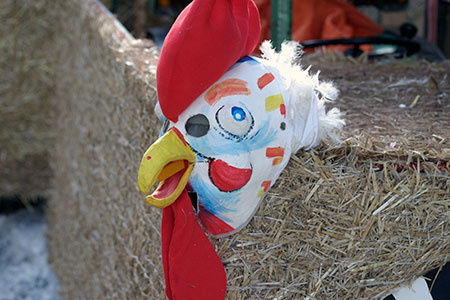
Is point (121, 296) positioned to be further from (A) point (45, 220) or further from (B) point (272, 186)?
(A) point (45, 220)

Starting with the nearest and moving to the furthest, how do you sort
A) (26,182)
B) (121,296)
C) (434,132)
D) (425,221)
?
(425,221)
(434,132)
(121,296)
(26,182)

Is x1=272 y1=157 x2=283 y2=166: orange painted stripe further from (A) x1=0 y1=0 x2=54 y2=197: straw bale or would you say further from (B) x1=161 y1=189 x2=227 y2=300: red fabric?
(A) x1=0 y1=0 x2=54 y2=197: straw bale

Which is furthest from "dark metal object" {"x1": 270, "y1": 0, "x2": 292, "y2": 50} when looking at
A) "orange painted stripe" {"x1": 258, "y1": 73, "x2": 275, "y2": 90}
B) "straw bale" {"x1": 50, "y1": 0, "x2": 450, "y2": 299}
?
"orange painted stripe" {"x1": 258, "y1": 73, "x2": 275, "y2": 90}

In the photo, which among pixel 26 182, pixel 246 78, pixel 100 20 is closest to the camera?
pixel 246 78

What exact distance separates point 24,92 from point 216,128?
3.11 meters

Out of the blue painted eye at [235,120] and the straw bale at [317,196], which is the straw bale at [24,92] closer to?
the straw bale at [317,196]

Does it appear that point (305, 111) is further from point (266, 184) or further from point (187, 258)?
point (187, 258)

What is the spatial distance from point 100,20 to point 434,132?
→ 69.5 inches

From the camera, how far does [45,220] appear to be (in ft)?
13.3

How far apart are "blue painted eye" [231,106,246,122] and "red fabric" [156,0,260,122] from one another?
7 cm

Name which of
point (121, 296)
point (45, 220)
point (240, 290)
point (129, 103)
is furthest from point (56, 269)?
point (240, 290)

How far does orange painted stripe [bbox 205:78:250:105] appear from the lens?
1076 mm

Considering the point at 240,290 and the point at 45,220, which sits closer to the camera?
the point at 240,290

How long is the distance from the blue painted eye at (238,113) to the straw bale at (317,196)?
170 millimetres
